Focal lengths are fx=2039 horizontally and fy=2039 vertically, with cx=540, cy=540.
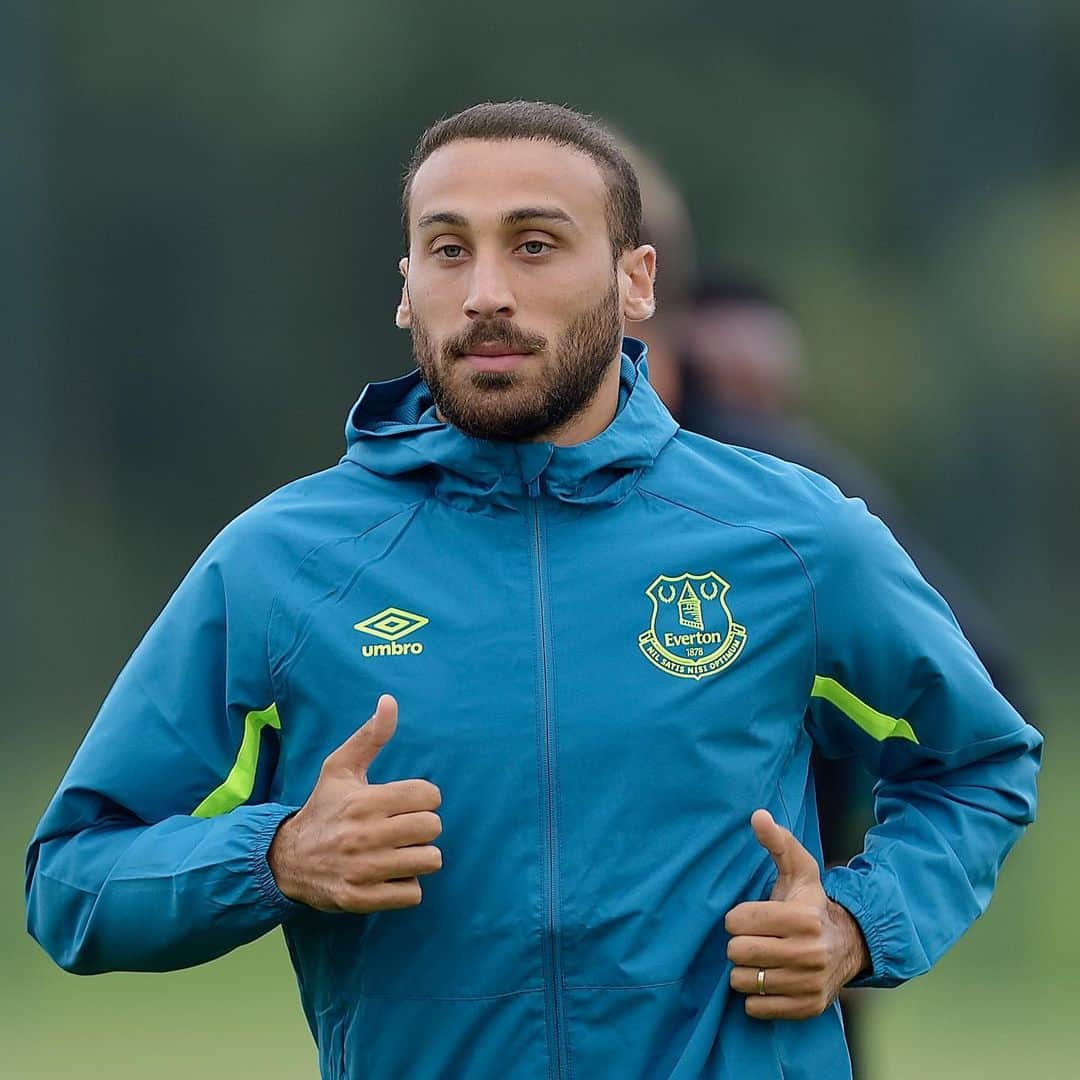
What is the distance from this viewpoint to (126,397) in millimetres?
5715

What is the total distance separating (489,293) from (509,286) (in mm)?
29

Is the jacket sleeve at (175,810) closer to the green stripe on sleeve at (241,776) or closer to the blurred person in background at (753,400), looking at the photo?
the green stripe on sleeve at (241,776)

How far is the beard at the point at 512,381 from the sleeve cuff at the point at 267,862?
44 centimetres

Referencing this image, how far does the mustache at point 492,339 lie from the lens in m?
2.07

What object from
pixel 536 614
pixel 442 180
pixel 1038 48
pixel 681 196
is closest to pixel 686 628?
pixel 536 614

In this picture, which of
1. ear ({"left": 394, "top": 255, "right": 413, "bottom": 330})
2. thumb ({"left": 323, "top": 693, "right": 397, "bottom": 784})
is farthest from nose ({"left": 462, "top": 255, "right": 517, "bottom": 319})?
thumb ({"left": 323, "top": 693, "right": 397, "bottom": 784})

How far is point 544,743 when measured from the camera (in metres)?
1.96

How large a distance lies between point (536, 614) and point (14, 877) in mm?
4006

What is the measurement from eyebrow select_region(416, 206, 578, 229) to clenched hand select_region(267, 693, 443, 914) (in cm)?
51

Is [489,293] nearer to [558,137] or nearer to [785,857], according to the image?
[558,137]

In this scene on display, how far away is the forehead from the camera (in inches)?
82.5

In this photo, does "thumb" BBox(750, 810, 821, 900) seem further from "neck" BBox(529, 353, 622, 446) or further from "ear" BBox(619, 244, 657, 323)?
"ear" BBox(619, 244, 657, 323)

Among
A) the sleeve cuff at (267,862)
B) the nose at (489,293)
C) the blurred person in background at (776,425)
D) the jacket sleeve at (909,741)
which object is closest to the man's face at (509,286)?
the nose at (489,293)

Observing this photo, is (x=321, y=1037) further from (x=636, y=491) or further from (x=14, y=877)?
(x=14, y=877)
